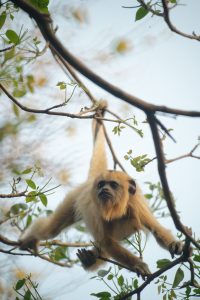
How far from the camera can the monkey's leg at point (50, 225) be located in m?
3.92

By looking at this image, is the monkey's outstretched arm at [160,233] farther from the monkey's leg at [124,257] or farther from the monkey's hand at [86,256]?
the monkey's hand at [86,256]

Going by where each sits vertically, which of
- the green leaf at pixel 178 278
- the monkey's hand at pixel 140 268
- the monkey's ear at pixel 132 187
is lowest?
the green leaf at pixel 178 278

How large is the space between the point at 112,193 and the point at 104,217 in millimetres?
270

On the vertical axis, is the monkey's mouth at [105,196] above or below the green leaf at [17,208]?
above

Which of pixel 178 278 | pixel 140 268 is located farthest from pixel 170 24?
pixel 140 268

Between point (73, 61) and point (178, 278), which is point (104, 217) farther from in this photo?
point (73, 61)

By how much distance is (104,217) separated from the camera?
12.9 ft

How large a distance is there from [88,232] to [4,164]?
3.88ft

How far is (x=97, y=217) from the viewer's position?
399 centimetres

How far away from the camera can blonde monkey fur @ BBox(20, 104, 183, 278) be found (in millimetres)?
3744

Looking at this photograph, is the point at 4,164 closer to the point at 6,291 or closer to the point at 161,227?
the point at 6,291

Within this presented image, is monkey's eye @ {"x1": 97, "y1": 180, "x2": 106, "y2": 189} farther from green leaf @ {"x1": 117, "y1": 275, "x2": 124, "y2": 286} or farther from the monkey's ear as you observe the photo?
green leaf @ {"x1": 117, "y1": 275, "x2": 124, "y2": 286}

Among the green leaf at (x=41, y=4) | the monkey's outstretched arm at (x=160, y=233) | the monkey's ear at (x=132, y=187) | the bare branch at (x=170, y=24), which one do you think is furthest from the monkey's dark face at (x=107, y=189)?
the green leaf at (x=41, y=4)

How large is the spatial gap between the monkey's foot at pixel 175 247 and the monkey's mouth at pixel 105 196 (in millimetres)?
828
